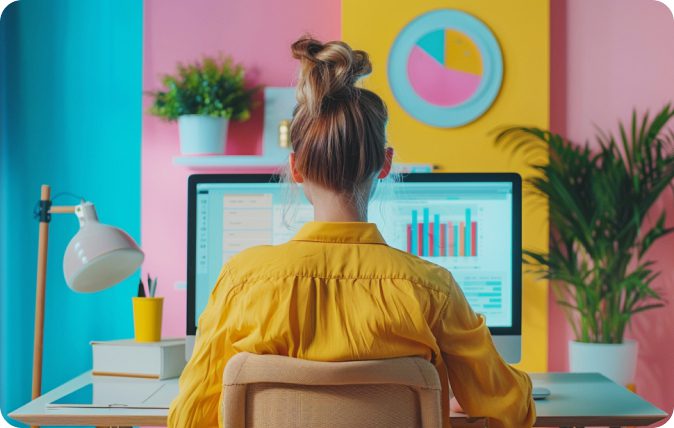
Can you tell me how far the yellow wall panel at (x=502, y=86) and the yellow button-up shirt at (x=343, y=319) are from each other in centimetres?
237

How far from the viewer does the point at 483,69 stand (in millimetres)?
3619

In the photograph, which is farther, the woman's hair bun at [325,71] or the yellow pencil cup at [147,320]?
the yellow pencil cup at [147,320]

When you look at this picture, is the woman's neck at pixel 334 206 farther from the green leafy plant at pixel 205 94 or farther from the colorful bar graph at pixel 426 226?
the green leafy plant at pixel 205 94

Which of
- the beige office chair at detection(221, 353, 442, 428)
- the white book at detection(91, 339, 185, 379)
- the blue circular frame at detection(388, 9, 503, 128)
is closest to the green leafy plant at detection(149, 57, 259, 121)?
the blue circular frame at detection(388, 9, 503, 128)

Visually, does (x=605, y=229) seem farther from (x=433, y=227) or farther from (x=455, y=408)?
(x=455, y=408)

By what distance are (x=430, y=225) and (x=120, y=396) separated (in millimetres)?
737

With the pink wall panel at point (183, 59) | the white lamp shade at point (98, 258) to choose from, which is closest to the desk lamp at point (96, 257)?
the white lamp shade at point (98, 258)

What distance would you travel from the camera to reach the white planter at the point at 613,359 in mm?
3305

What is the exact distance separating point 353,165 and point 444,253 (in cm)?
60

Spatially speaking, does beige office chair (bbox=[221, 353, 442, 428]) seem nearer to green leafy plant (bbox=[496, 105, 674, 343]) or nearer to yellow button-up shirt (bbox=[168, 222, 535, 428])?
yellow button-up shirt (bbox=[168, 222, 535, 428])

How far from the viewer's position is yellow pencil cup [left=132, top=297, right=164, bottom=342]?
190 centimetres

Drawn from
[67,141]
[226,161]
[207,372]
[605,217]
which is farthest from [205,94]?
[207,372]

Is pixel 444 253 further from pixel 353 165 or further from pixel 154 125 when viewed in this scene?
pixel 154 125

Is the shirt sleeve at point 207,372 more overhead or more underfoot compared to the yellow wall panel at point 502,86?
more underfoot
